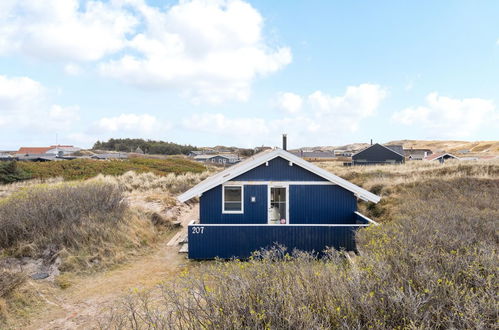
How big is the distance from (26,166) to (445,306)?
36115mm

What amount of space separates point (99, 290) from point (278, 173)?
6.97 metres

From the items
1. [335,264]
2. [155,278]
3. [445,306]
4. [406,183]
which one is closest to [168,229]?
[155,278]

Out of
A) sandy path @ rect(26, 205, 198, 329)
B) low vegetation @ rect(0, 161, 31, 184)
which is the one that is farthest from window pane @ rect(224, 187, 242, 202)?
low vegetation @ rect(0, 161, 31, 184)

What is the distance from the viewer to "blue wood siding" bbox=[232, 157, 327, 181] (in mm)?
10859

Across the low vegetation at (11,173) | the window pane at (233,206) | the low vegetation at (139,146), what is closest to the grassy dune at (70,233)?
the window pane at (233,206)

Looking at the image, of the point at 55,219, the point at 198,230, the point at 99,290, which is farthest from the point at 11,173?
the point at 198,230

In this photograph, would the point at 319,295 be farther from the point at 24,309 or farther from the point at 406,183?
the point at 406,183

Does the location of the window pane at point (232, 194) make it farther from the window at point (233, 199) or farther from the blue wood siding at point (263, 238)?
the blue wood siding at point (263, 238)

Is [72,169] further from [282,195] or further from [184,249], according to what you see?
[282,195]

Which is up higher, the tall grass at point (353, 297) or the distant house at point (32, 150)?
the distant house at point (32, 150)

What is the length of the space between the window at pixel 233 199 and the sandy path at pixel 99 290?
250 centimetres

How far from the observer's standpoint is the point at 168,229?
14.2 metres

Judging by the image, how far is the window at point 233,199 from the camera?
35.6 feet

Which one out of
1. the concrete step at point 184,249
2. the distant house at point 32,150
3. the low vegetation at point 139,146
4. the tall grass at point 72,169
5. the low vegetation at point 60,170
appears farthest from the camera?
the low vegetation at point 139,146
